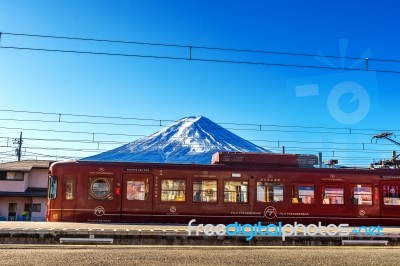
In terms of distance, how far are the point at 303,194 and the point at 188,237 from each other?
7.05m

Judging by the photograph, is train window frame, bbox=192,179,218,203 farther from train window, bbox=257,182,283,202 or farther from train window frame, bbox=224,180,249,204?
train window, bbox=257,182,283,202

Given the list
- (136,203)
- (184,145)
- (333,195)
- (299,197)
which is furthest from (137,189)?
(184,145)

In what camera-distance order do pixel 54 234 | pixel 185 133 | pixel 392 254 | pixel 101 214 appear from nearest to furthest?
1. pixel 392 254
2. pixel 54 234
3. pixel 101 214
4. pixel 185 133

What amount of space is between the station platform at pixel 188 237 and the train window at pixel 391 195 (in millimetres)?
4279

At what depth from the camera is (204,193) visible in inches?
768

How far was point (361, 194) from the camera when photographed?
20.3 meters

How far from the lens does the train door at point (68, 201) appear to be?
62.9 feet

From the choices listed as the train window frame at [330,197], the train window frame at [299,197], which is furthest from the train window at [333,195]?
the train window frame at [299,197]

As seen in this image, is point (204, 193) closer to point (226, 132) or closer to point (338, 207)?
point (338, 207)

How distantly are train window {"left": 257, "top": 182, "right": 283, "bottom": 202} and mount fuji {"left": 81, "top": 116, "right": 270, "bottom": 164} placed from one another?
141 ft

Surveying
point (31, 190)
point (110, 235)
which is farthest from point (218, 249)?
point (31, 190)

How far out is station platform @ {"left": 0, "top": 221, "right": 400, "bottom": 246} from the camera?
14703 millimetres

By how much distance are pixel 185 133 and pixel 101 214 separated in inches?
2494

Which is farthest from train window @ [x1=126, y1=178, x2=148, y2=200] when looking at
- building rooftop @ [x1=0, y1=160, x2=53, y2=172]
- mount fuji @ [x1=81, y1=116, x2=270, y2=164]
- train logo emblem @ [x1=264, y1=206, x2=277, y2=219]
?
mount fuji @ [x1=81, y1=116, x2=270, y2=164]
